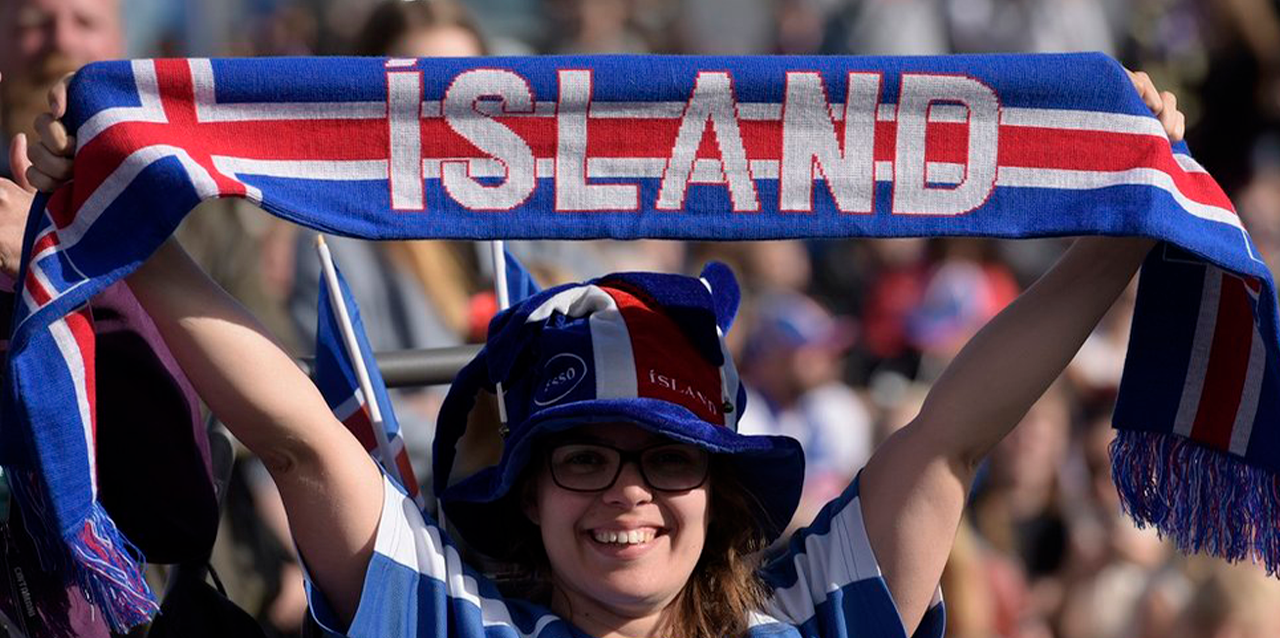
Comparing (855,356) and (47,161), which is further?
(855,356)

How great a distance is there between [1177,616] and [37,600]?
7.70 ft

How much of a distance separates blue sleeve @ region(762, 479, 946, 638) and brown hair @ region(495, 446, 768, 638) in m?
0.04

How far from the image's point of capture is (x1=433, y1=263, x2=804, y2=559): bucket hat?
2.79 metres

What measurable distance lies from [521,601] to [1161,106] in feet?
3.55

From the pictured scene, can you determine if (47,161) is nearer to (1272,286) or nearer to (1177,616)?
(1272,286)

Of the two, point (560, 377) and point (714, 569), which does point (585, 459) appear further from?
point (714, 569)

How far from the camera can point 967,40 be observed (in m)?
7.95

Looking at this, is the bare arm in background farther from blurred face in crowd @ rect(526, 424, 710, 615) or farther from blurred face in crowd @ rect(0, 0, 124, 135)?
blurred face in crowd @ rect(0, 0, 124, 135)

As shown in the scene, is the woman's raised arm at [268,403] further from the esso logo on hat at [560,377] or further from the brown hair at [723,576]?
the brown hair at [723,576]

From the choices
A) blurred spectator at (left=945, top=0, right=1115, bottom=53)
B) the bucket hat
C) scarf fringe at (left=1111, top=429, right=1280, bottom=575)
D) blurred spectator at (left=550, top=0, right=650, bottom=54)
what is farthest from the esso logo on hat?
blurred spectator at (left=945, top=0, right=1115, bottom=53)

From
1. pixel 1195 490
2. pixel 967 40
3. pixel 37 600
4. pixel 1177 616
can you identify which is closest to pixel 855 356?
pixel 967 40

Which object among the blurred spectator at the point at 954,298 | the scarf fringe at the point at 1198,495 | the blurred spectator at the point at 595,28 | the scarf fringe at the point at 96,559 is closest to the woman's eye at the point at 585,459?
the scarf fringe at the point at 96,559

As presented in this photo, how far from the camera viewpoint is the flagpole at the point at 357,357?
3043mm

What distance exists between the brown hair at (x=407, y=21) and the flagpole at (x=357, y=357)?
1.30 metres
